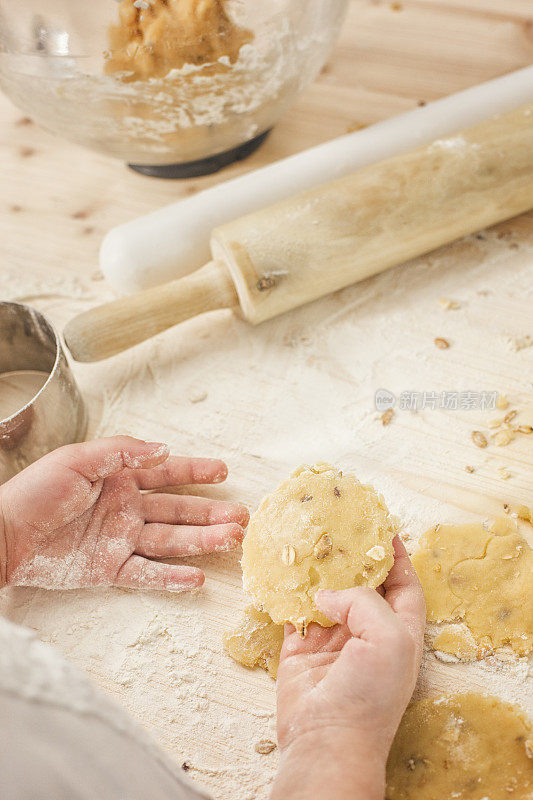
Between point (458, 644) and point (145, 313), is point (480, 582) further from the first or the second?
point (145, 313)

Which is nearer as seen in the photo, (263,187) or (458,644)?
(458,644)

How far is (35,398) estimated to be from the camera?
825 mm

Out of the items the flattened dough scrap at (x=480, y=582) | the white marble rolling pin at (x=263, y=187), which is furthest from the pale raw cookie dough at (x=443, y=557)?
the white marble rolling pin at (x=263, y=187)

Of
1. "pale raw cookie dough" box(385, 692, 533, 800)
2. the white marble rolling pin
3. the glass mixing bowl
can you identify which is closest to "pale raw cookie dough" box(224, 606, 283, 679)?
"pale raw cookie dough" box(385, 692, 533, 800)

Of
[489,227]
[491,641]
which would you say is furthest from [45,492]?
[489,227]

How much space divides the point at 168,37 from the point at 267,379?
1.59 ft

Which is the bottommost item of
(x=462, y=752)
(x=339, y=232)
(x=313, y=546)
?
(x=462, y=752)

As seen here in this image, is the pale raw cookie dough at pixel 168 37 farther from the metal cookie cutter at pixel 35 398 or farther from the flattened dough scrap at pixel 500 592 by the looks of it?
the flattened dough scrap at pixel 500 592

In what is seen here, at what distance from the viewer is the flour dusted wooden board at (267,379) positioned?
738 mm

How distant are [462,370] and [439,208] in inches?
9.7

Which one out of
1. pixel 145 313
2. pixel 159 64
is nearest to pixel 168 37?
pixel 159 64

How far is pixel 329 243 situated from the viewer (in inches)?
39.4

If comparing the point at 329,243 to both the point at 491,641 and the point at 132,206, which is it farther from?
the point at 491,641

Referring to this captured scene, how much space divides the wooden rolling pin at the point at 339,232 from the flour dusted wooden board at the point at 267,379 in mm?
71
